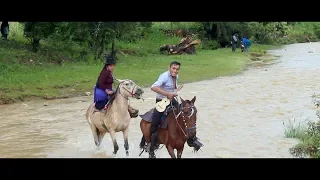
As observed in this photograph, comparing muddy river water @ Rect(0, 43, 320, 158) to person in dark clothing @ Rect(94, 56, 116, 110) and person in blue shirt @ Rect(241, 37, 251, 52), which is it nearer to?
person in dark clothing @ Rect(94, 56, 116, 110)

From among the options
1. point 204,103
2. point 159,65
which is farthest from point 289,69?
point 204,103

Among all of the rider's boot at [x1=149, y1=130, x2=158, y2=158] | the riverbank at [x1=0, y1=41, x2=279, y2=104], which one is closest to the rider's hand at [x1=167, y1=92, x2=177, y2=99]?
the rider's boot at [x1=149, y1=130, x2=158, y2=158]

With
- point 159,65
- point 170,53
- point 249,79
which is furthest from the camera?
point 170,53

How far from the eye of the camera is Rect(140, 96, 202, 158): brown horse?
7.23 metres

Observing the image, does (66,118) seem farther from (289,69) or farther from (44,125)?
(289,69)

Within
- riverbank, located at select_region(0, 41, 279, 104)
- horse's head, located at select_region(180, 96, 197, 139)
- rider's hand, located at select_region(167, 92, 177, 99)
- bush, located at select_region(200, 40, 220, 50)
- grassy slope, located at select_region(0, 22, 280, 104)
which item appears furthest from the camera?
bush, located at select_region(200, 40, 220, 50)

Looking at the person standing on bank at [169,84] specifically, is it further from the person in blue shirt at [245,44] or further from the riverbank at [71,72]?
the person in blue shirt at [245,44]

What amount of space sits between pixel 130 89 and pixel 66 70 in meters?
13.3

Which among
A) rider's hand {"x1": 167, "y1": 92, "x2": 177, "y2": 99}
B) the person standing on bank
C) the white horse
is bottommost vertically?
the white horse

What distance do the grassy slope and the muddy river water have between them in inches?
41.0

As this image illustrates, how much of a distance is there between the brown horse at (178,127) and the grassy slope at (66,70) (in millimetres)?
10057
